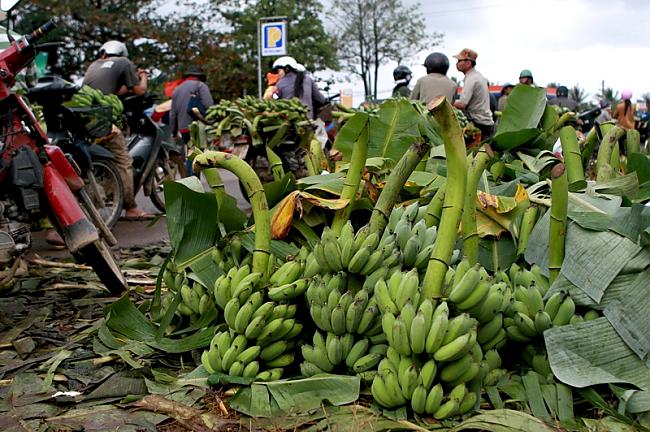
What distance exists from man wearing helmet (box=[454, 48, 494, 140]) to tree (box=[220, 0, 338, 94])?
24.6m

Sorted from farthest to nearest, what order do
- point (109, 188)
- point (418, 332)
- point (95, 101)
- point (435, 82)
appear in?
point (435, 82) → point (109, 188) → point (95, 101) → point (418, 332)

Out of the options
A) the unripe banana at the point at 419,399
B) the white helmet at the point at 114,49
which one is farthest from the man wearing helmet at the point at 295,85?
the unripe banana at the point at 419,399

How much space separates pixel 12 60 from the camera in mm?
4539

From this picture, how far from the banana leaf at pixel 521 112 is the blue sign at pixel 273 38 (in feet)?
47.1

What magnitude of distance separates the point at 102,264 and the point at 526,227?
2.62 meters

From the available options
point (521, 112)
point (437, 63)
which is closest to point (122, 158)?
point (437, 63)

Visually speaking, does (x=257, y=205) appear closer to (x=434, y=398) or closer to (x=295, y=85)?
(x=434, y=398)

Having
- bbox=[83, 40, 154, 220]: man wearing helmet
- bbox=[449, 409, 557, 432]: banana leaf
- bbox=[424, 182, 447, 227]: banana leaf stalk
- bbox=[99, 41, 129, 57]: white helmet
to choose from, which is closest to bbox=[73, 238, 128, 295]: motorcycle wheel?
bbox=[424, 182, 447, 227]: banana leaf stalk

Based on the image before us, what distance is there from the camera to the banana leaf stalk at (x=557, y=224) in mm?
2947

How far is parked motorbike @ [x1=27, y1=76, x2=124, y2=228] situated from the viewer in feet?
21.6

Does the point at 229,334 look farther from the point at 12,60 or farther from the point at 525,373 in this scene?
the point at 12,60

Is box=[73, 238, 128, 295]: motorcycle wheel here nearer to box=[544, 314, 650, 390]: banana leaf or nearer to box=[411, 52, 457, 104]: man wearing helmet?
box=[544, 314, 650, 390]: banana leaf

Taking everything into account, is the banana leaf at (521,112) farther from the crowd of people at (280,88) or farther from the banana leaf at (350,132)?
the crowd of people at (280,88)

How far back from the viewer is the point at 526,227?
10.9 ft
